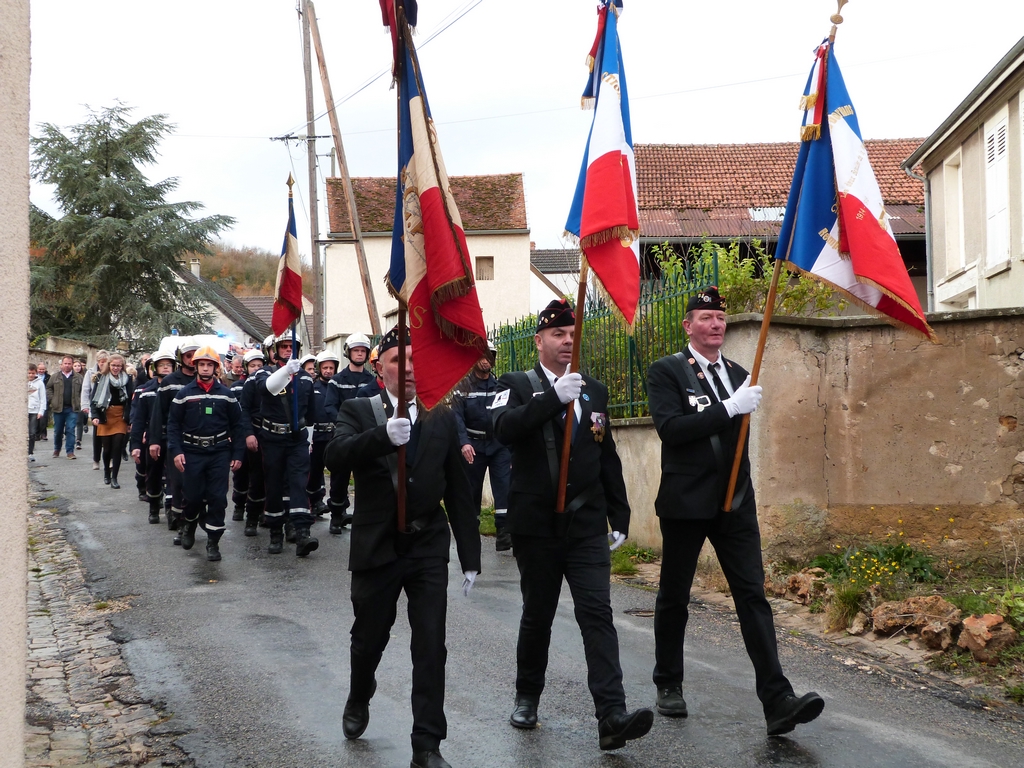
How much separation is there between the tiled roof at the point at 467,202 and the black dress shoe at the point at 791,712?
34332mm

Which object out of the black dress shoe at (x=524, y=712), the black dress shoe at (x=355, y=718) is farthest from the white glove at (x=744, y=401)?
the black dress shoe at (x=355, y=718)

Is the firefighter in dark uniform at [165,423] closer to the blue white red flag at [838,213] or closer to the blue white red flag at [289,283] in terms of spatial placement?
the blue white red flag at [289,283]

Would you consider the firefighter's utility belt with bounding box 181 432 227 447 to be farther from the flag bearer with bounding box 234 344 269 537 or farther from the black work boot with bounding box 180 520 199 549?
the black work boot with bounding box 180 520 199 549

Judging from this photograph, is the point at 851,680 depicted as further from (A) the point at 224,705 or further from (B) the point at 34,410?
(B) the point at 34,410

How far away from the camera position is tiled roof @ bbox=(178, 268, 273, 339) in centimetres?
4616

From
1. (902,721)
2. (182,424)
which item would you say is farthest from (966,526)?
(182,424)

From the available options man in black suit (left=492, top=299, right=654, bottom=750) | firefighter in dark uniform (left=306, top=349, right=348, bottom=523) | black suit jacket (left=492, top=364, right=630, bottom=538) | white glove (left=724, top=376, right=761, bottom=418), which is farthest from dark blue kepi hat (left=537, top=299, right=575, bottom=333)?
firefighter in dark uniform (left=306, top=349, right=348, bottom=523)

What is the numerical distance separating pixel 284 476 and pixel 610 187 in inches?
271

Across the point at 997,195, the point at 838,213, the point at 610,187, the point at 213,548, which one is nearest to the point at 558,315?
the point at 610,187

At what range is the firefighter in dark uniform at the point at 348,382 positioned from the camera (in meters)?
12.2

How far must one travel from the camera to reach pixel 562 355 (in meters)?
5.50

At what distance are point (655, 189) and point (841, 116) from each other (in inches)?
883

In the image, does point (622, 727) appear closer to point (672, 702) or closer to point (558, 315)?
point (672, 702)

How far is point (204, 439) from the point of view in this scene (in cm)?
1109
